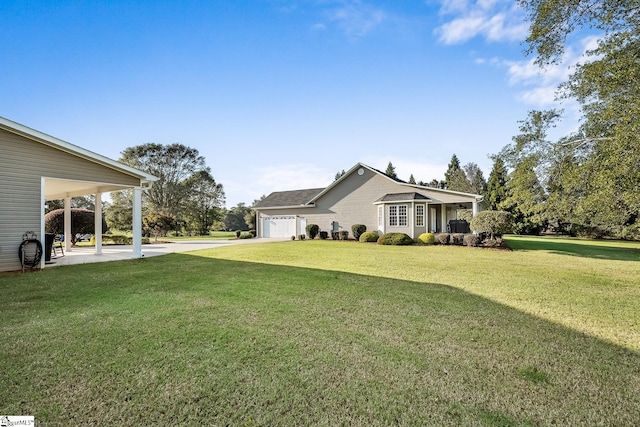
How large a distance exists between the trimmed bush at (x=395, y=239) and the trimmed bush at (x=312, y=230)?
598cm

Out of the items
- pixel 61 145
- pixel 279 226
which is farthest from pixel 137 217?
pixel 279 226

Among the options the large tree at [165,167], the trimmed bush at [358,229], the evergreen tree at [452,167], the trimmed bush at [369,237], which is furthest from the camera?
the evergreen tree at [452,167]

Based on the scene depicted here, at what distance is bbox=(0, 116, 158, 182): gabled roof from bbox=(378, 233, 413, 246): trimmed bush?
544 inches

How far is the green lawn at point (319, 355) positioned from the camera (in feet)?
8.05

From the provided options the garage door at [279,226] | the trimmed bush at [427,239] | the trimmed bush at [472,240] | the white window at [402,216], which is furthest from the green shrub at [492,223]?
the garage door at [279,226]

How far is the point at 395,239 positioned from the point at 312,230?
7.26m

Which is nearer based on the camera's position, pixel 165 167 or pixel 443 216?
pixel 443 216

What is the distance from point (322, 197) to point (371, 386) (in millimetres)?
22630

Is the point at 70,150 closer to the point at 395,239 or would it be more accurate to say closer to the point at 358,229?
the point at 395,239

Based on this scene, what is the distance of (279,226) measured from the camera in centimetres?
2777

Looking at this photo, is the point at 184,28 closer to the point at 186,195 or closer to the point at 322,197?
the point at 322,197

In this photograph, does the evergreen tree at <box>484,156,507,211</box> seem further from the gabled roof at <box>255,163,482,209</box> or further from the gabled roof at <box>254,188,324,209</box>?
the gabled roof at <box>254,188,324,209</box>

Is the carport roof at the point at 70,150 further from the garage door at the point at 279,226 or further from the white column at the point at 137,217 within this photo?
the garage door at the point at 279,226

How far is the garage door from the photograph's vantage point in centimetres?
2700
